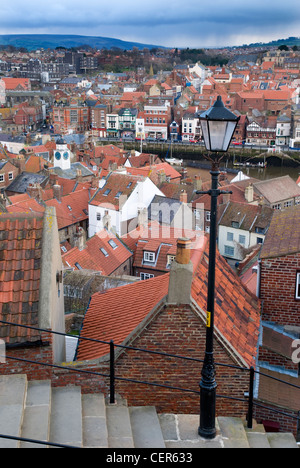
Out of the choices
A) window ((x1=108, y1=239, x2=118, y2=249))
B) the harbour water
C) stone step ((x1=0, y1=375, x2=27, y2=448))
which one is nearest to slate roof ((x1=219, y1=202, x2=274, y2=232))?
window ((x1=108, y1=239, x2=118, y2=249))

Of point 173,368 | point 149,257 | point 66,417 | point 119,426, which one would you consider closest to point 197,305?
point 173,368

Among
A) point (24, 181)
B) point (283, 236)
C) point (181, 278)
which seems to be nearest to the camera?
point (181, 278)

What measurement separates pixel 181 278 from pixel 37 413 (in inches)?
105

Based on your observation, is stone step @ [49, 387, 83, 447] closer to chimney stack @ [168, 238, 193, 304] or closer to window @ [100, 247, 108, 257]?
chimney stack @ [168, 238, 193, 304]

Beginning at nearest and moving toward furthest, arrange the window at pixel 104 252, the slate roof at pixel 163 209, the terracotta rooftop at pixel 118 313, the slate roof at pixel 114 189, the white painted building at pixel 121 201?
the terracotta rooftop at pixel 118 313, the window at pixel 104 252, the slate roof at pixel 163 209, the white painted building at pixel 121 201, the slate roof at pixel 114 189

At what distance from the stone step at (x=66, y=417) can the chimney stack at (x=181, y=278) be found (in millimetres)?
1888

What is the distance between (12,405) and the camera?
5.64m

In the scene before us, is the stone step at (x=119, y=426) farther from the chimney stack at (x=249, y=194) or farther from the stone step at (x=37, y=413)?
the chimney stack at (x=249, y=194)

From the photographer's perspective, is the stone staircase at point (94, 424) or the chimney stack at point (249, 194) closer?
the stone staircase at point (94, 424)

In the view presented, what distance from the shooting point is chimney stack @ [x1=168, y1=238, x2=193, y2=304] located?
279 inches

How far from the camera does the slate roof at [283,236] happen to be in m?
10.7

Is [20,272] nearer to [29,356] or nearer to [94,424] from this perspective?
[29,356]

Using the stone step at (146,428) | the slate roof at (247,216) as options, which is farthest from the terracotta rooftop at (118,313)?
the slate roof at (247,216)

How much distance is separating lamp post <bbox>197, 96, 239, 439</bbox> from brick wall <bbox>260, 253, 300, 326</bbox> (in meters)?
5.25
